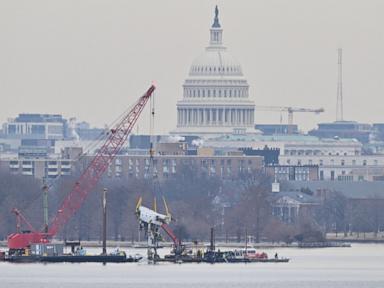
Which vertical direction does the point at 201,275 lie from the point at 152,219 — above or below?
below

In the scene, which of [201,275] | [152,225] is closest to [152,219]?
[152,225]

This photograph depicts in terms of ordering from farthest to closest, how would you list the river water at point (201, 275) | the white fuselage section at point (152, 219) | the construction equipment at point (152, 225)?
the white fuselage section at point (152, 219), the construction equipment at point (152, 225), the river water at point (201, 275)

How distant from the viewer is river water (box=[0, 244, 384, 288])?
6415 inches

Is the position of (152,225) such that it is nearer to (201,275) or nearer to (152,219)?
(152,219)

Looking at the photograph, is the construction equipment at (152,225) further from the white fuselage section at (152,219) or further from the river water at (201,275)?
the river water at (201,275)

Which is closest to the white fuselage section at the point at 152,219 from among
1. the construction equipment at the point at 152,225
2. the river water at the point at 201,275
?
the construction equipment at the point at 152,225

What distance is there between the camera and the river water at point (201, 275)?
163 m

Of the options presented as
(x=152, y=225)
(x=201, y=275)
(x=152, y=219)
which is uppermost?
(x=152, y=219)

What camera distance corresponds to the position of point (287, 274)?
173375 millimetres

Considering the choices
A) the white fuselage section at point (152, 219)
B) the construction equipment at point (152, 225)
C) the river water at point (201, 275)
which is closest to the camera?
the river water at point (201, 275)

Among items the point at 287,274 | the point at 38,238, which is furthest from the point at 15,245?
the point at 287,274

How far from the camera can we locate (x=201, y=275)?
17088 cm

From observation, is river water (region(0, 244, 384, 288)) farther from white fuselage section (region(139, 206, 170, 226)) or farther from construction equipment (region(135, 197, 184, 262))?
white fuselage section (region(139, 206, 170, 226))

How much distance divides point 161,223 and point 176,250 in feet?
9.01
